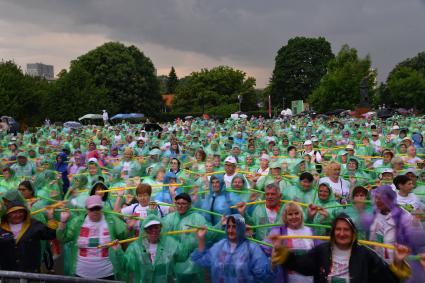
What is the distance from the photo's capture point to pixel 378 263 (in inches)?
142

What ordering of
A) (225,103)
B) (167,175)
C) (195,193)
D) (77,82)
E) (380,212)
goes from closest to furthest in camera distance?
(380,212) < (195,193) < (167,175) < (77,82) < (225,103)

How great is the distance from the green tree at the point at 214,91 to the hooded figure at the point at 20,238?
70.5 metres

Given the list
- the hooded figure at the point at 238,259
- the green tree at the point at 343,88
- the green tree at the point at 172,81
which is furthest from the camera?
the green tree at the point at 172,81

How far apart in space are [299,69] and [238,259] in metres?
78.8

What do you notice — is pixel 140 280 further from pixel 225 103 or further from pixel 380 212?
pixel 225 103

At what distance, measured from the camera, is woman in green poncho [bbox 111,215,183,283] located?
496 centimetres

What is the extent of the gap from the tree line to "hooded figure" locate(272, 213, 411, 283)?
149ft

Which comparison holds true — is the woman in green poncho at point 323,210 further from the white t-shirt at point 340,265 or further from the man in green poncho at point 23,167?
the man in green poncho at point 23,167

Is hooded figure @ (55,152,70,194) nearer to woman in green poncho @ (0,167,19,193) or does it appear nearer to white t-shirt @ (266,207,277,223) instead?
woman in green poncho @ (0,167,19,193)

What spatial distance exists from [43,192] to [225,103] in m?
71.2

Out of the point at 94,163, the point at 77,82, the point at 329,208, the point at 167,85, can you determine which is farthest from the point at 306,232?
the point at 167,85

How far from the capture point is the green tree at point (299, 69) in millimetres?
80062

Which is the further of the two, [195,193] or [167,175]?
[167,175]

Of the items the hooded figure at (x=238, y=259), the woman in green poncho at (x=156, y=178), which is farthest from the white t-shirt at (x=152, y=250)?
the woman in green poncho at (x=156, y=178)
